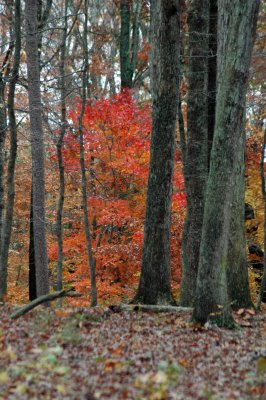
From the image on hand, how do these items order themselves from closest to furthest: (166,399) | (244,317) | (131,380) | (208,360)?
(166,399) → (131,380) → (208,360) → (244,317)

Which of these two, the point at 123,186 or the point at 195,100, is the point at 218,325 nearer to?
the point at 195,100

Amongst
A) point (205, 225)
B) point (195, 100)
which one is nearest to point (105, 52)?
point (195, 100)

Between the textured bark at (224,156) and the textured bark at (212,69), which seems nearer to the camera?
the textured bark at (224,156)

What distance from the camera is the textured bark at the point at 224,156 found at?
6469mm

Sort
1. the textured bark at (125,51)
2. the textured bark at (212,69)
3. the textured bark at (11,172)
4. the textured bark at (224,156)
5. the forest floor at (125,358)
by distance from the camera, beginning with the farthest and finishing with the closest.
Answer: the textured bark at (125,51), the textured bark at (212,69), the textured bark at (11,172), the textured bark at (224,156), the forest floor at (125,358)

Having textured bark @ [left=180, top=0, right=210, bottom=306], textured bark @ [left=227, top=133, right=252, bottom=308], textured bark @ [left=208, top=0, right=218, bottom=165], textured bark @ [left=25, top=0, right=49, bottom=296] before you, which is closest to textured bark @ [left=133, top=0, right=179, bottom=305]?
textured bark @ [left=227, top=133, right=252, bottom=308]

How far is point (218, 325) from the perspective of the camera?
268 inches

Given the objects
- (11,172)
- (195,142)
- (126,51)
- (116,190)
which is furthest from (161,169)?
(126,51)

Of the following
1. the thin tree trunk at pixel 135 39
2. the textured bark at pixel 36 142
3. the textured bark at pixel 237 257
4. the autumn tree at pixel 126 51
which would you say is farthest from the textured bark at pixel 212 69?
the thin tree trunk at pixel 135 39

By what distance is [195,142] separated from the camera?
1098 cm

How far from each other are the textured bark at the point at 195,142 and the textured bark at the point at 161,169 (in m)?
2.19

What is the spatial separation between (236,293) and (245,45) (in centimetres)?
533

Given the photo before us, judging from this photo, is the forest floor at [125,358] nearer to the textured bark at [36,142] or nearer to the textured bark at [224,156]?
the textured bark at [224,156]

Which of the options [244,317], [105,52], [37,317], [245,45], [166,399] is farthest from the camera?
[105,52]
